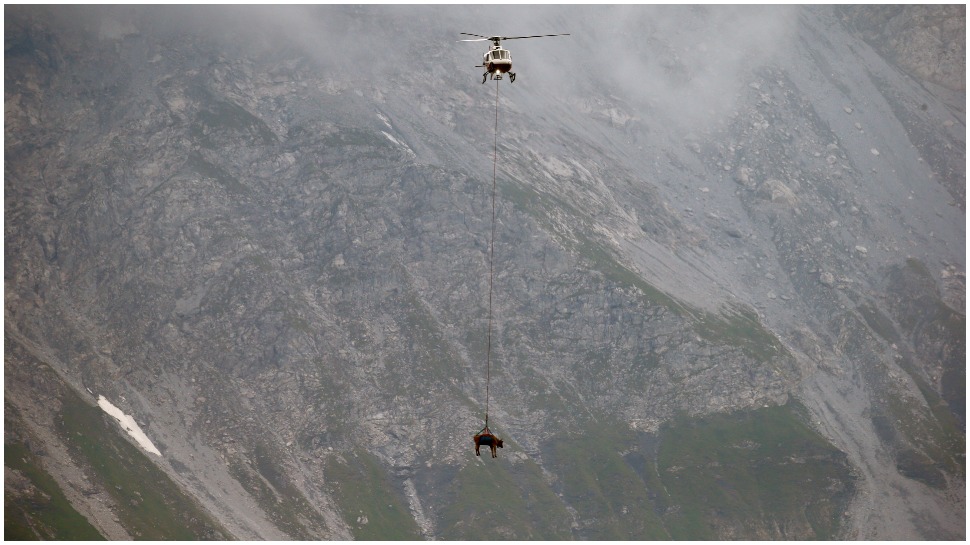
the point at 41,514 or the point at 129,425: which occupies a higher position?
the point at 129,425

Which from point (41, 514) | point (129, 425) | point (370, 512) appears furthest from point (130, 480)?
point (370, 512)

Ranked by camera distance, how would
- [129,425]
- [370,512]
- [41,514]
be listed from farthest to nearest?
[129,425], [370,512], [41,514]

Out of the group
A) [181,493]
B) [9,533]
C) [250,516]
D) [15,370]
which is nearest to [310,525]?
[250,516]

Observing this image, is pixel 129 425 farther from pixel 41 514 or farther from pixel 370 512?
pixel 370 512

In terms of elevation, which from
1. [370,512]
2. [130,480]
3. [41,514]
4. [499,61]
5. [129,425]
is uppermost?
[499,61]

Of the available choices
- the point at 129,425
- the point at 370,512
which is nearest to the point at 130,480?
the point at 129,425

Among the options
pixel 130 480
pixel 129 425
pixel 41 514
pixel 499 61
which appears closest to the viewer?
pixel 499 61

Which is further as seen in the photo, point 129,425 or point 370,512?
point 129,425

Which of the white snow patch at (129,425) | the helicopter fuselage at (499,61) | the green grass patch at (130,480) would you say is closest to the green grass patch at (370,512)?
the green grass patch at (130,480)

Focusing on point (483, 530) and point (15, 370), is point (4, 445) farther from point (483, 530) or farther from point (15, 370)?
point (483, 530)
